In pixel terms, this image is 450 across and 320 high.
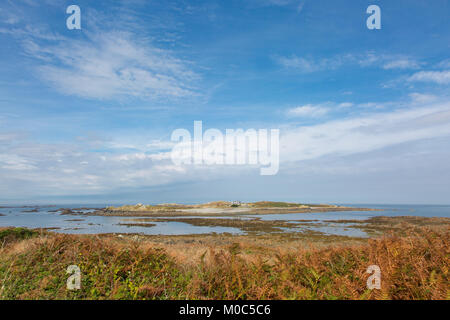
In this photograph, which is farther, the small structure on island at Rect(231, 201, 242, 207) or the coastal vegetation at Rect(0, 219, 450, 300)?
the small structure on island at Rect(231, 201, 242, 207)

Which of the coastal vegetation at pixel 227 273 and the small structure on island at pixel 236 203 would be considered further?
the small structure on island at pixel 236 203

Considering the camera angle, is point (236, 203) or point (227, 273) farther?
point (236, 203)

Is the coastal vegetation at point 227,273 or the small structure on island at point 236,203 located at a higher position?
the coastal vegetation at point 227,273

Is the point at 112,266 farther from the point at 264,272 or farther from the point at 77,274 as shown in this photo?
the point at 264,272

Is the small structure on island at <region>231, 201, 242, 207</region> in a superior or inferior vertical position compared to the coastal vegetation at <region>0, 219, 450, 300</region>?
inferior

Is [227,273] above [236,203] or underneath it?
above

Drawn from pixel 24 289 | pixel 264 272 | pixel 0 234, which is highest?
pixel 264 272

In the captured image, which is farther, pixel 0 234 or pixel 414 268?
pixel 0 234

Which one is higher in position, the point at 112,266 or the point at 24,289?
the point at 112,266

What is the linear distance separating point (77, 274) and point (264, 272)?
4.77 metres

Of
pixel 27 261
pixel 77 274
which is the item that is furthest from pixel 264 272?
pixel 27 261
